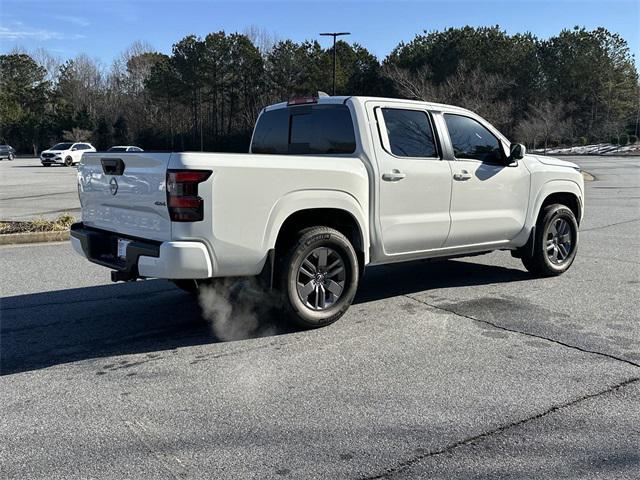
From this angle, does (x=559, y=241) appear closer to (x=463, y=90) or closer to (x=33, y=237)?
(x=33, y=237)

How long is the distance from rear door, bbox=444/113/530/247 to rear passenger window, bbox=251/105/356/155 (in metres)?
1.21

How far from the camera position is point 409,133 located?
597 cm

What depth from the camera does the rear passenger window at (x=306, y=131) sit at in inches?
227

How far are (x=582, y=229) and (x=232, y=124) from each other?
71.0 m

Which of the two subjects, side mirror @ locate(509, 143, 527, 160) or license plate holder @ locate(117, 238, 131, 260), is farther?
side mirror @ locate(509, 143, 527, 160)

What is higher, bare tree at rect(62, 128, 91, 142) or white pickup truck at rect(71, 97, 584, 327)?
bare tree at rect(62, 128, 91, 142)

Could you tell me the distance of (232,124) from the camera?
3115 inches

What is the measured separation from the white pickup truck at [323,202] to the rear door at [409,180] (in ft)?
0.04

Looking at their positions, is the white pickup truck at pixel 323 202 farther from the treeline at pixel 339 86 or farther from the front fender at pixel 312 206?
the treeline at pixel 339 86

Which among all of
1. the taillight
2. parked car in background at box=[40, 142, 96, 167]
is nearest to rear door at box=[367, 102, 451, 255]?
the taillight

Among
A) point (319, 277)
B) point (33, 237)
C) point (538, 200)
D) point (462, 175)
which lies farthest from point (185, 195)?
point (33, 237)

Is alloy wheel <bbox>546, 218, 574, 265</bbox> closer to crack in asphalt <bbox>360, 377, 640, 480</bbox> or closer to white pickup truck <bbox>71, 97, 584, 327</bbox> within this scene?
white pickup truck <bbox>71, 97, 584, 327</bbox>

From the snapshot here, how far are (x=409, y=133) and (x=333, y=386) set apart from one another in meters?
2.86

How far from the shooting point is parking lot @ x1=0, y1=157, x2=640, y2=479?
3199 millimetres
